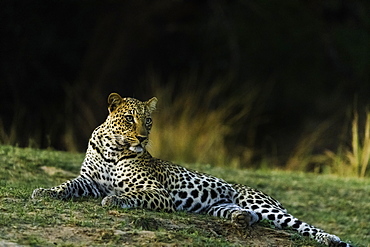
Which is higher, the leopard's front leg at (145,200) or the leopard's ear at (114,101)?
the leopard's ear at (114,101)

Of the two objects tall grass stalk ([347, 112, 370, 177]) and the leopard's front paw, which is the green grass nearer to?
the leopard's front paw

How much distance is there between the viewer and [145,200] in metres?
7.57

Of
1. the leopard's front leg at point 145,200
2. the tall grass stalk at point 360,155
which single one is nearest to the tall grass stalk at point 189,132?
the tall grass stalk at point 360,155

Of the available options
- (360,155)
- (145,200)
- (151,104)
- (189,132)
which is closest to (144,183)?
(145,200)

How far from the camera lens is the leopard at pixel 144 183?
25.5 ft

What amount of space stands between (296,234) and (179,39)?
46.9 feet

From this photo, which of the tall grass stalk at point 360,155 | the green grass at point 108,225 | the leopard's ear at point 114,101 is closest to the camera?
the green grass at point 108,225

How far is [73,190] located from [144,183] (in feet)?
2.01

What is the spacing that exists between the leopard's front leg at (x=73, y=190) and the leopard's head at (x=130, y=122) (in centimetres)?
45

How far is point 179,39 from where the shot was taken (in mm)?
21672

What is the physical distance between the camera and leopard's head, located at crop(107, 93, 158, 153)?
788cm

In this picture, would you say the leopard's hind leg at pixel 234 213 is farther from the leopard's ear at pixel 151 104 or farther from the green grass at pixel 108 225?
the leopard's ear at pixel 151 104

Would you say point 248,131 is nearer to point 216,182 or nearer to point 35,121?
point 35,121

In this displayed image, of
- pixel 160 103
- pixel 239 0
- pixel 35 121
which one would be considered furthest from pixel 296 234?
pixel 239 0
